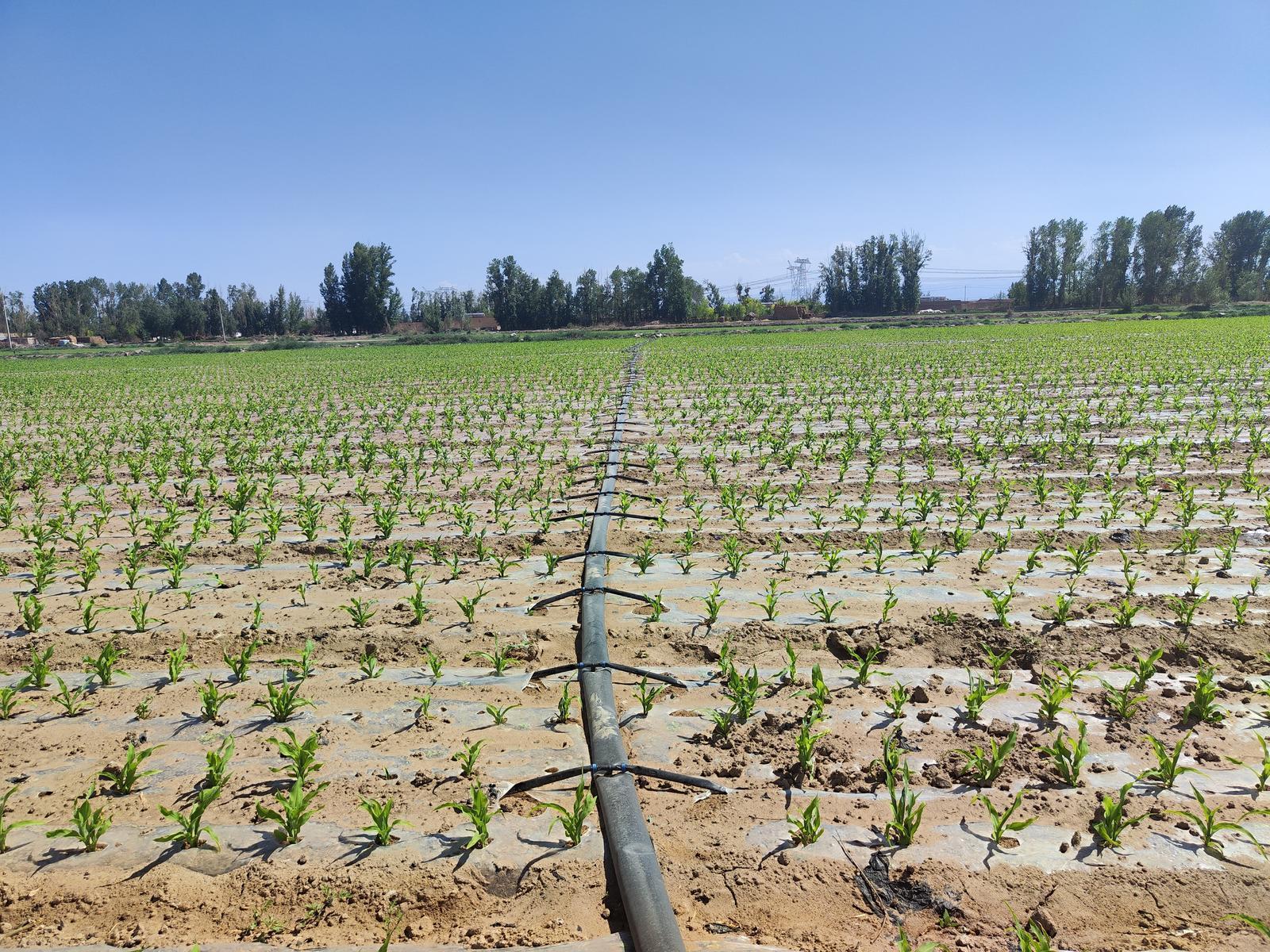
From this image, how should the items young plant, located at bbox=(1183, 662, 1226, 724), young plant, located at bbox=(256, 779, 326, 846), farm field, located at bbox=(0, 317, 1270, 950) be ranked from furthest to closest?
young plant, located at bbox=(1183, 662, 1226, 724), young plant, located at bbox=(256, 779, 326, 846), farm field, located at bbox=(0, 317, 1270, 950)

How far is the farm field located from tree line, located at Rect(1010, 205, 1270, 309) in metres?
90.5

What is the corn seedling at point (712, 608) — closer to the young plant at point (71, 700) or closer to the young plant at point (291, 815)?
the young plant at point (291, 815)

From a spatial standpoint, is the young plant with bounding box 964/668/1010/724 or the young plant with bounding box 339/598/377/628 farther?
the young plant with bounding box 339/598/377/628

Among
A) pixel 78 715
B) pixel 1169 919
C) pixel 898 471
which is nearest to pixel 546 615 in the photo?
pixel 78 715

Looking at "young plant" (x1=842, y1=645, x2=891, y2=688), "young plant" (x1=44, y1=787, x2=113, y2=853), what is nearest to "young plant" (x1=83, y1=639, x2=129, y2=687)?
"young plant" (x1=44, y1=787, x2=113, y2=853)

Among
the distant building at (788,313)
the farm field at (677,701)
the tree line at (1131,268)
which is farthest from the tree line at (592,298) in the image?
the farm field at (677,701)

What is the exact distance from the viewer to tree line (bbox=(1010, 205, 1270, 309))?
3241 inches

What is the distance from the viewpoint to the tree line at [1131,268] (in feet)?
270

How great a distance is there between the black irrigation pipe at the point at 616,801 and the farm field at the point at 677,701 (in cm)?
9

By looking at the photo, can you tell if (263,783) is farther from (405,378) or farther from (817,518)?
(405,378)

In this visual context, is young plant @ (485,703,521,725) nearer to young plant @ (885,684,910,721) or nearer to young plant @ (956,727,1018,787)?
young plant @ (885,684,910,721)

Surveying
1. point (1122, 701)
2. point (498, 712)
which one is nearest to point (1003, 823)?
point (1122, 701)

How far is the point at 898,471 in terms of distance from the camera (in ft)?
23.7

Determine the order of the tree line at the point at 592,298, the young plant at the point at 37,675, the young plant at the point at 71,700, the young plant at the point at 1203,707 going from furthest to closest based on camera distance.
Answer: the tree line at the point at 592,298
the young plant at the point at 37,675
the young plant at the point at 71,700
the young plant at the point at 1203,707
